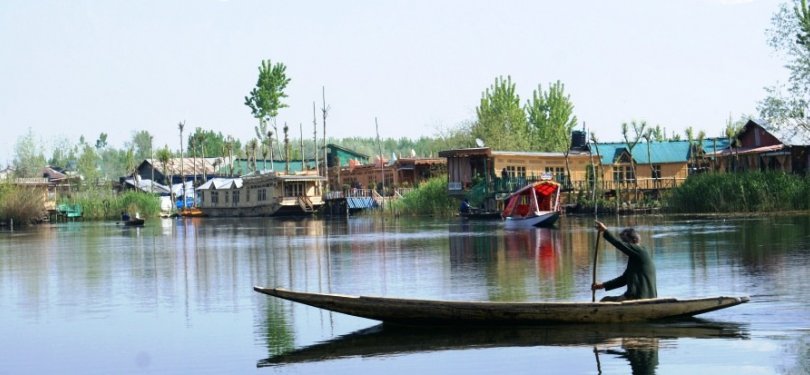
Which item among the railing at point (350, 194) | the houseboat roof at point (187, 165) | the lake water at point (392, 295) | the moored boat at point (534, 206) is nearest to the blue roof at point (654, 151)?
the moored boat at point (534, 206)

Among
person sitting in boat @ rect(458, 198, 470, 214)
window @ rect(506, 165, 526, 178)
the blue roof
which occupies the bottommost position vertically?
person sitting in boat @ rect(458, 198, 470, 214)

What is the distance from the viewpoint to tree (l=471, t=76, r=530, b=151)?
9725 cm

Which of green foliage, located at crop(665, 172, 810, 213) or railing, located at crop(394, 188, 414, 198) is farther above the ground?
railing, located at crop(394, 188, 414, 198)

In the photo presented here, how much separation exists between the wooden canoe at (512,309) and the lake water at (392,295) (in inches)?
10.7

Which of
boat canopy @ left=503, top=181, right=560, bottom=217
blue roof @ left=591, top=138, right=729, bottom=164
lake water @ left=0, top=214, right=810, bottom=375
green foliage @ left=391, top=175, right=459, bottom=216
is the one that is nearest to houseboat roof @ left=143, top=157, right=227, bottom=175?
green foliage @ left=391, top=175, right=459, bottom=216

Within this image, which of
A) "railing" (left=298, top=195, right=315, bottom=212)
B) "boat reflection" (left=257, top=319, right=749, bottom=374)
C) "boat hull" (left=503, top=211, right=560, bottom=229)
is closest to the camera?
"boat reflection" (left=257, top=319, right=749, bottom=374)

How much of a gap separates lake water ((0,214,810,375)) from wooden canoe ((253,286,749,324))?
0.27 m

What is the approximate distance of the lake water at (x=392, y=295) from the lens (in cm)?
1720

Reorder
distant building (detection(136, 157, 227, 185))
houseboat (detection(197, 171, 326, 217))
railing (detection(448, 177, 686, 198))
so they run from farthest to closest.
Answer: distant building (detection(136, 157, 227, 185)) → houseboat (detection(197, 171, 326, 217)) → railing (detection(448, 177, 686, 198))

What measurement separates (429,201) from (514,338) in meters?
64.8

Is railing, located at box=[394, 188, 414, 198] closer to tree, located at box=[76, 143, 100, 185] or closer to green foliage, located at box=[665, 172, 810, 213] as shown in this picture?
green foliage, located at box=[665, 172, 810, 213]

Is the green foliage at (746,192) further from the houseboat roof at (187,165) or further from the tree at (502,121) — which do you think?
the houseboat roof at (187,165)

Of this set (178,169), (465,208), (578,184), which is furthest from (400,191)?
(178,169)

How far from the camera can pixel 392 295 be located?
25.9 m
